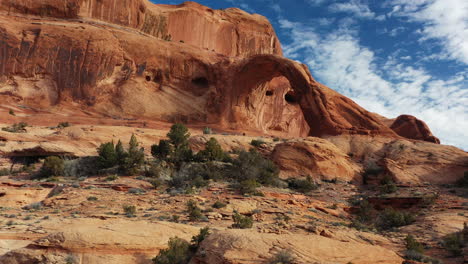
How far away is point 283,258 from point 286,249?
350 mm

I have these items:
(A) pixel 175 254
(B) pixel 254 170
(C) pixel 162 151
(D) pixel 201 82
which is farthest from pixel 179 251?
(D) pixel 201 82

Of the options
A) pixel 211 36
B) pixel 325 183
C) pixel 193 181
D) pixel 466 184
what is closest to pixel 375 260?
pixel 193 181

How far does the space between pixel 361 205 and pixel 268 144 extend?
10.5 m

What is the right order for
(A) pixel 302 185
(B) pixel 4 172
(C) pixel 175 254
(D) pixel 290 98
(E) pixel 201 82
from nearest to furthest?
(C) pixel 175 254 → (A) pixel 302 185 → (B) pixel 4 172 → (E) pixel 201 82 → (D) pixel 290 98

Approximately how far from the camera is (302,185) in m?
17.8

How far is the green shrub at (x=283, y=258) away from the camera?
20.3ft

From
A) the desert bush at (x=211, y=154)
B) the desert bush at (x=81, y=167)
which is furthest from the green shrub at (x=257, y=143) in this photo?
the desert bush at (x=81, y=167)

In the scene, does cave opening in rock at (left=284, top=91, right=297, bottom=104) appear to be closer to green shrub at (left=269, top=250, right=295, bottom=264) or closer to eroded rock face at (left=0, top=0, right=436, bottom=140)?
eroded rock face at (left=0, top=0, right=436, bottom=140)

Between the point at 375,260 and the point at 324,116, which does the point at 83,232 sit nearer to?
the point at 375,260

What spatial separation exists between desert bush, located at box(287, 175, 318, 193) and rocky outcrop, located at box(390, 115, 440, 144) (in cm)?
2721

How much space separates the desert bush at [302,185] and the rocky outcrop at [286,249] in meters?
10.5

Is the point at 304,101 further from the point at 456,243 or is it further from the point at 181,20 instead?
the point at 181,20

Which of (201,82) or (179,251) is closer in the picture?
(179,251)

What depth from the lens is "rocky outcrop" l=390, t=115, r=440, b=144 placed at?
39906 millimetres
